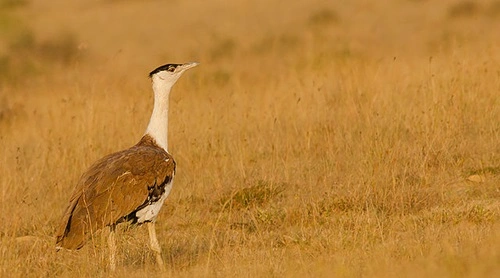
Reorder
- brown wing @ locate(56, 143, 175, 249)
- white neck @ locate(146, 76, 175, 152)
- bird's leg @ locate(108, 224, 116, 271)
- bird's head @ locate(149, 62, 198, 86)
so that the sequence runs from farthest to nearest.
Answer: bird's head @ locate(149, 62, 198, 86)
white neck @ locate(146, 76, 175, 152)
bird's leg @ locate(108, 224, 116, 271)
brown wing @ locate(56, 143, 175, 249)

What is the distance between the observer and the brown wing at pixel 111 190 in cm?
648

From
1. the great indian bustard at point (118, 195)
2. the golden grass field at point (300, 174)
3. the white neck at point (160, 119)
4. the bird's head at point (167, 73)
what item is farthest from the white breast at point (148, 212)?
the bird's head at point (167, 73)

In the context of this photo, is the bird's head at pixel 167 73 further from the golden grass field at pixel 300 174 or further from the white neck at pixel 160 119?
the golden grass field at pixel 300 174

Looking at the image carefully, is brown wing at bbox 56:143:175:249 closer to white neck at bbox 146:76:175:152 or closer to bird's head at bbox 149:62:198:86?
white neck at bbox 146:76:175:152

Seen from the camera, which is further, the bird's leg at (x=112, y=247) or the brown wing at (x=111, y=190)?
the bird's leg at (x=112, y=247)

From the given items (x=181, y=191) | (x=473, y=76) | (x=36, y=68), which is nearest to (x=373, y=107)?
(x=473, y=76)

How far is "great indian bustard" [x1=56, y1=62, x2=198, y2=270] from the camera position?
21.3ft

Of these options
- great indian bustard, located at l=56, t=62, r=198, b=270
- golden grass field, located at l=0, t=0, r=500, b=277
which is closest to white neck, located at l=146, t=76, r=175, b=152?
great indian bustard, located at l=56, t=62, r=198, b=270

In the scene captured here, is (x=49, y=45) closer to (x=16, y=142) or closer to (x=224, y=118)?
(x=16, y=142)

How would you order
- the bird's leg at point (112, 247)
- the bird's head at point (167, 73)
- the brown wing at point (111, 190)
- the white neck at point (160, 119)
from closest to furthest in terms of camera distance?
1. the brown wing at point (111, 190)
2. the bird's leg at point (112, 247)
3. the white neck at point (160, 119)
4. the bird's head at point (167, 73)

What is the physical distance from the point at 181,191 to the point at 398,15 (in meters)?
17.9

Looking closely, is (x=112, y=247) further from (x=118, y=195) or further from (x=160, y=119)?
(x=160, y=119)

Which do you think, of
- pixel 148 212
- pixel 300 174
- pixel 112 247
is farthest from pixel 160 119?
pixel 300 174

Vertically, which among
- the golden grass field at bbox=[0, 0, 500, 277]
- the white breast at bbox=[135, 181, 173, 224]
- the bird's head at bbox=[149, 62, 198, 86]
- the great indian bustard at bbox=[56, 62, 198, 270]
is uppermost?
the bird's head at bbox=[149, 62, 198, 86]
